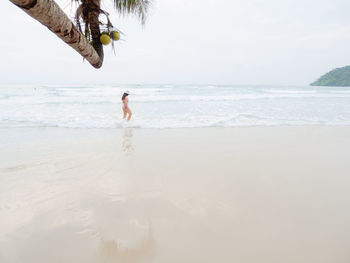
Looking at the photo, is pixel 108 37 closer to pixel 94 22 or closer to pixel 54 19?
pixel 94 22

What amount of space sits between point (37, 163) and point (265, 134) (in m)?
5.36

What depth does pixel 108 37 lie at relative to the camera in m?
1.39

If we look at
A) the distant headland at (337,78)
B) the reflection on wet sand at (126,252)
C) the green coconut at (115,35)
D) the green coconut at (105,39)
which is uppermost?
the distant headland at (337,78)

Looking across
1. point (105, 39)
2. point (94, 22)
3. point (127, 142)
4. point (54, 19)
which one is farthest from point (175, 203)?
point (127, 142)

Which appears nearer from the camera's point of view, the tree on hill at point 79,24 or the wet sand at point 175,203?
the tree on hill at point 79,24

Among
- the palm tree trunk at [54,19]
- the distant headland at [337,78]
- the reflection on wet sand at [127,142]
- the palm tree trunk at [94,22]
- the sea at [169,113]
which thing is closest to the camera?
the palm tree trunk at [54,19]

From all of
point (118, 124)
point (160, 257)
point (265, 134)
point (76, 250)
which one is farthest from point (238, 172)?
point (118, 124)

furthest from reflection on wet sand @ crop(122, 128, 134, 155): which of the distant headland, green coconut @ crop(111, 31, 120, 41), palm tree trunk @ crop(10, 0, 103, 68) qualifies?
the distant headland

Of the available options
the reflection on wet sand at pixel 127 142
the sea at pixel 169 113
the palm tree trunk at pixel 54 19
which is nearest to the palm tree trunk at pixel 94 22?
the palm tree trunk at pixel 54 19

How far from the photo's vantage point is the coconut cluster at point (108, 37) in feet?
4.57

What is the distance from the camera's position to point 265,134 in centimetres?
527

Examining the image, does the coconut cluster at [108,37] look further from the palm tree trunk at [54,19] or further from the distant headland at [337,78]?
the distant headland at [337,78]

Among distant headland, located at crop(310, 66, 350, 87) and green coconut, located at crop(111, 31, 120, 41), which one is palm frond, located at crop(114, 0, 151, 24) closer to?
green coconut, located at crop(111, 31, 120, 41)

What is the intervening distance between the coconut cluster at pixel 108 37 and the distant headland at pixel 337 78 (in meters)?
74.9
